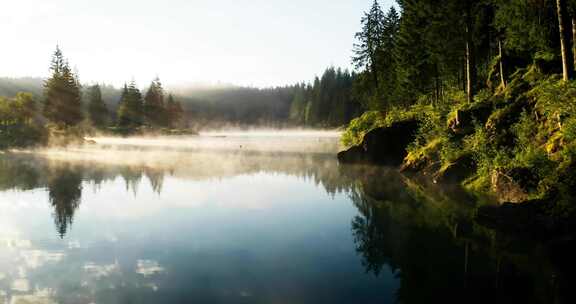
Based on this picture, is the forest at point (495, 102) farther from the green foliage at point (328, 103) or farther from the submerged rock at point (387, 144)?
the green foliage at point (328, 103)

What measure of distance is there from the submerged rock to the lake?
40.9 feet

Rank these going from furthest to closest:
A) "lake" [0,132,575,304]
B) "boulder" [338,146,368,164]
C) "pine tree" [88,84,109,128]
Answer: "pine tree" [88,84,109,128] < "boulder" [338,146,368,164] < "lake" [0,132,575,304]

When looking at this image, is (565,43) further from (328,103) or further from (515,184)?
(328,103)

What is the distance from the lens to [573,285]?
8164mm

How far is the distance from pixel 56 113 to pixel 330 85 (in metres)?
105

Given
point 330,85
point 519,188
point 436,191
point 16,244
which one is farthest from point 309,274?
point 330,85

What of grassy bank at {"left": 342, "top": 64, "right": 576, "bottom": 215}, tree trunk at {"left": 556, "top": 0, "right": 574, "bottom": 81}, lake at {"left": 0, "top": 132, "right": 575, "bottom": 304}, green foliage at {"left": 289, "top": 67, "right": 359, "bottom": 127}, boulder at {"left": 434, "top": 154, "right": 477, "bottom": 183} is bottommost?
lake at {"left": 0, "top": 132, "right": 575, "bottom": 304}

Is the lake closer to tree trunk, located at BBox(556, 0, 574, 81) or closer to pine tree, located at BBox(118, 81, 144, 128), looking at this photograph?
tree trunk, located at BBox(556, 0, 574, 81)

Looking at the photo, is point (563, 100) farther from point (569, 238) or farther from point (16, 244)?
point (16, 244)

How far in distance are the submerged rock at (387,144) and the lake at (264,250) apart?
40.9 feet

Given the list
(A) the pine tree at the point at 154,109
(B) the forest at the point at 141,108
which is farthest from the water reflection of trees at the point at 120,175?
(A) the pine tree at the point at 154,109

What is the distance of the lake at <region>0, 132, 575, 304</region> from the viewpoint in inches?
314

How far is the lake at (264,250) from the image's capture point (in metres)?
7.98

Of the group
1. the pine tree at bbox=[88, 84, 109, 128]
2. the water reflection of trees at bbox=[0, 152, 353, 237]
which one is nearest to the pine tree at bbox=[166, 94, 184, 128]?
the pine tree at bbox=[88, 84, 109, 128]
